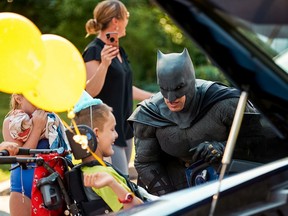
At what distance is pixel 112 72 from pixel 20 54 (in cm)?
252

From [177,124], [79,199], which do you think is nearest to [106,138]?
[79,199]

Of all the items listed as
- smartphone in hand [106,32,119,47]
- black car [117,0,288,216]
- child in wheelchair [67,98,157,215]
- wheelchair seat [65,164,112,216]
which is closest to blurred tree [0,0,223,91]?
smartphone in hand [106,32,119,47]

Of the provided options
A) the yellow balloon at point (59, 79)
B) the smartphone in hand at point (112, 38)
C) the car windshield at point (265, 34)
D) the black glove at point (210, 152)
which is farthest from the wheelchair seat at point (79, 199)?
the smartphone in hand at point (112, 38)

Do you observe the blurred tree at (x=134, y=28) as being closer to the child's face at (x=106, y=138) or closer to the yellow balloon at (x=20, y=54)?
the child's face at (x=106, y=138)

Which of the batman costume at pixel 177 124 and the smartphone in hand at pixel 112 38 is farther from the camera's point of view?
the smartphone in hand at pixel 112 38

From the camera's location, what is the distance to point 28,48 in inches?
156

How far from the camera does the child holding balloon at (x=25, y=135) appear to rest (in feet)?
16.7

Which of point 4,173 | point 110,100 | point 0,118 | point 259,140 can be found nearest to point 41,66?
point 259,140

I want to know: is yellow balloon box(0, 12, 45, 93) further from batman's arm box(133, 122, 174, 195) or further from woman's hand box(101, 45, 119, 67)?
woman's hand box(101, 45, 119, 67)

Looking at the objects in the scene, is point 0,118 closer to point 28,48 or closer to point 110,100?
point 110,100

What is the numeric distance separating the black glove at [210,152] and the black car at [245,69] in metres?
A: 2.07

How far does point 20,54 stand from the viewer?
4004mm

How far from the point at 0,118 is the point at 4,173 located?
171 inches

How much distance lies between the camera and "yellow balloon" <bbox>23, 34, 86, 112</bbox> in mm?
4133
